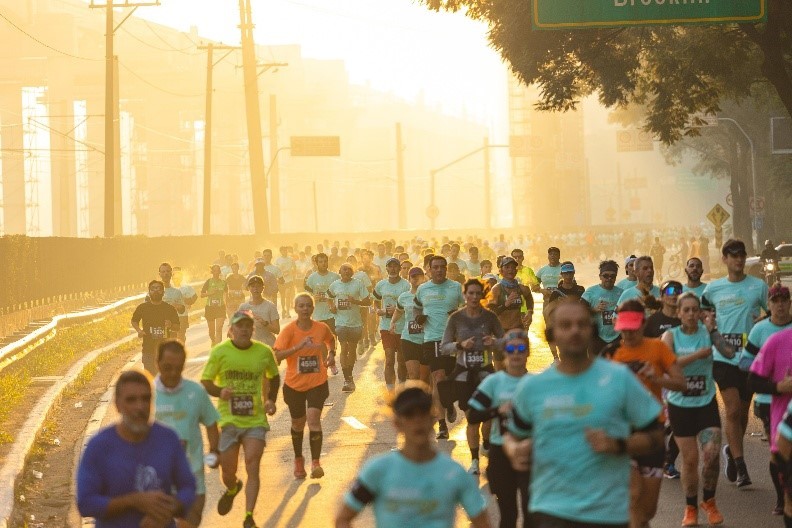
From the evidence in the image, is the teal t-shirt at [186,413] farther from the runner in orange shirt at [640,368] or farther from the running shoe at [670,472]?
the running shoe at [670,472]

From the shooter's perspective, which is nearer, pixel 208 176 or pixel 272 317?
pixel 272 317

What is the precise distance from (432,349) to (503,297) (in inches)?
90.1

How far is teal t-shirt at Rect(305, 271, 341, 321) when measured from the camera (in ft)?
73.3

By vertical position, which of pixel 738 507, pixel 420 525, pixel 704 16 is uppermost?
pixel 704 16

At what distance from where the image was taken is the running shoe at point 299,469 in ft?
44.5

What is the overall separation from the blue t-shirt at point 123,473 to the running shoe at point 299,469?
713 centimetres

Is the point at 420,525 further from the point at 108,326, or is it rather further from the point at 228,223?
the point at 228,223

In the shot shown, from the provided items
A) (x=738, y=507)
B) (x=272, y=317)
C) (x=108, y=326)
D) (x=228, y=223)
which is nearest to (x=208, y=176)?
(x=108, y=326)

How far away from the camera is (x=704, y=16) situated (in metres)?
19.0

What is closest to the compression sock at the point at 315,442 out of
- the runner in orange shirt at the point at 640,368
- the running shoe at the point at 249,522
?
the running shoe at the point at 249,522

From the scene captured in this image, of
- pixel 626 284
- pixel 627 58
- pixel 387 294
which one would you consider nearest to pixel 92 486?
pixel 626 284

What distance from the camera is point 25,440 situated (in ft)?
50.7

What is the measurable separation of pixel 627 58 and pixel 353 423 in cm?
1332

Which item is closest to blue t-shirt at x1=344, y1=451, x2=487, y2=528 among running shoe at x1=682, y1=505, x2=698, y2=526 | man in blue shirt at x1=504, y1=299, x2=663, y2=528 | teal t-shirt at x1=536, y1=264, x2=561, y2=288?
man in blue shirt at x1=504, y1=299, x2=663, y2=528
